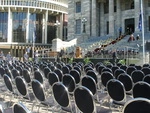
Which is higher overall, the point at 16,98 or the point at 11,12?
the point at 11,12

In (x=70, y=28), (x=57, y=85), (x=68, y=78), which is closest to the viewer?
(x=57, y=85)

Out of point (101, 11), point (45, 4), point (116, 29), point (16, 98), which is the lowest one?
point (16, 98)

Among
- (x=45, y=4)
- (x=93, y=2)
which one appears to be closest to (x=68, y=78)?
(x=93, y=2)

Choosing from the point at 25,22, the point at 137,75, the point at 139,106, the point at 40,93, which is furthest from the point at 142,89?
the point at 25,22

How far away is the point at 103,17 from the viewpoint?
52.6m

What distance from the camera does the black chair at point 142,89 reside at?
5.89m

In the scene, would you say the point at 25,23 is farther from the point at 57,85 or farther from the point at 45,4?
the point at 57,85

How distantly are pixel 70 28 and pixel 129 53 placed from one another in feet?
102

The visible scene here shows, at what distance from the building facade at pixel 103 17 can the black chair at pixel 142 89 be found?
128 feet

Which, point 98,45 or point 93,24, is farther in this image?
point 93,24

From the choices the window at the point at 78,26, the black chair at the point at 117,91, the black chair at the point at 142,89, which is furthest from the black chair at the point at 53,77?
the window at the point at 78,26

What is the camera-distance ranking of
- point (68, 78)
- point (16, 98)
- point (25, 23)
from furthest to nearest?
point (25, 23), point (16, 98), point (68, 78)

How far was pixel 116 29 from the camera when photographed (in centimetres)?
4900

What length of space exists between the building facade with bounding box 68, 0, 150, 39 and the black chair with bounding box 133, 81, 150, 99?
39.0 m
